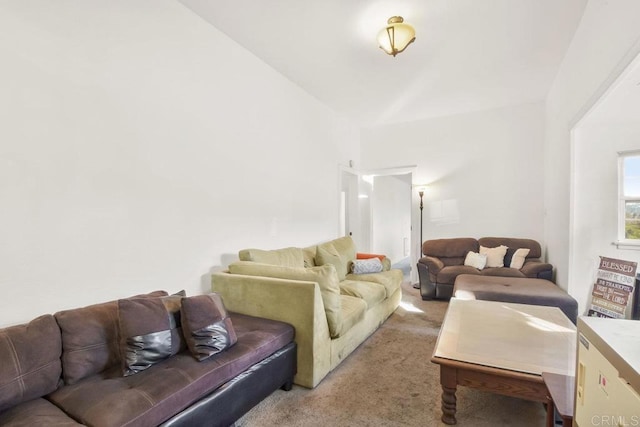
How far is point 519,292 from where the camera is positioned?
130 inches

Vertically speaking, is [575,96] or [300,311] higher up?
[575,96]

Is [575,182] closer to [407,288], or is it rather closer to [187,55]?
[407,288]

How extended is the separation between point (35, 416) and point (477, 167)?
5.64m

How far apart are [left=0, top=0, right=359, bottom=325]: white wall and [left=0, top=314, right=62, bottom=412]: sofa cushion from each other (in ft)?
1.12

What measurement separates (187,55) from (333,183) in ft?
9.59

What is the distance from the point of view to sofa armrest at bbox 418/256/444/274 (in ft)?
14.9

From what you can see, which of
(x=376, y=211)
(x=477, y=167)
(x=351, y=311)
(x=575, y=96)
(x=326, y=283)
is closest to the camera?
(x=326, y=283)

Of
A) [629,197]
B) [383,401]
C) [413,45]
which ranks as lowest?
[383,401]

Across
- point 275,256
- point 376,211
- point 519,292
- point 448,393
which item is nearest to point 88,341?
point 275,256

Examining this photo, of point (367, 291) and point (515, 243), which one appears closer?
point (367, 291)

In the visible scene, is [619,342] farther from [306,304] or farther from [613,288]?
[613,288]

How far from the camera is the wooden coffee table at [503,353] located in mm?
1664

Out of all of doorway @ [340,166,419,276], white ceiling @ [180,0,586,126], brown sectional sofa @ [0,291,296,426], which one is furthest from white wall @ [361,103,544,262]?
brown sectional sofa @ [0,291,296,426]

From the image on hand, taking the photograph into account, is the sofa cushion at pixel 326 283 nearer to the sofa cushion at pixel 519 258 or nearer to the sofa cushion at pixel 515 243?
the sofa cushion at pixel 519 258
